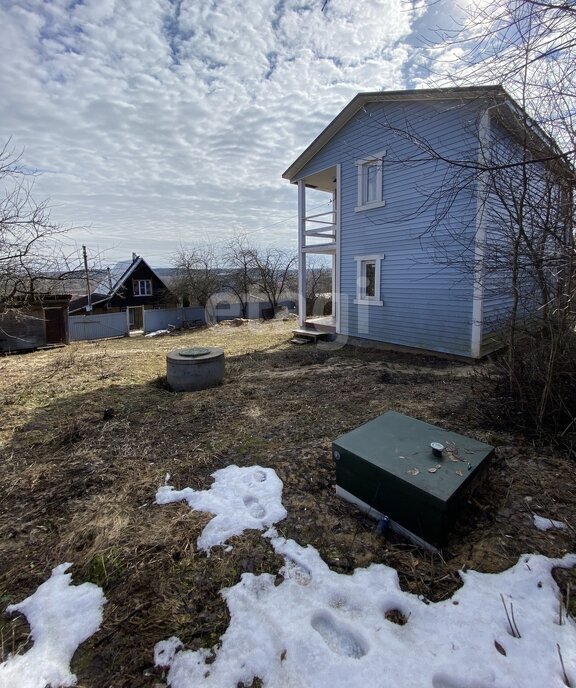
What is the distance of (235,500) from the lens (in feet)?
8.64

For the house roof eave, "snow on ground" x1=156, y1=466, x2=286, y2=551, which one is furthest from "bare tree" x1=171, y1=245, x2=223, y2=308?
"snow on ground" x1=156, y1=466, x2=286, y2=551

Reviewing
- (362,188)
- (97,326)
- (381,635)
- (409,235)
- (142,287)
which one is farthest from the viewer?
(142,287)

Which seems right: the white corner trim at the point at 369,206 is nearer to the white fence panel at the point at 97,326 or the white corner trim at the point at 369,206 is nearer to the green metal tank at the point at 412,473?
the green metal tank at the point at 412,473

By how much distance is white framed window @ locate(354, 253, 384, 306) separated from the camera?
9183mm

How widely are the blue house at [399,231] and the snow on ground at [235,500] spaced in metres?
5.32

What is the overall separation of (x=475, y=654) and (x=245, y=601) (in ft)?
3.49

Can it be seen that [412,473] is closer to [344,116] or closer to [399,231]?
[399,231]

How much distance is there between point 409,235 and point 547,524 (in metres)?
7.45

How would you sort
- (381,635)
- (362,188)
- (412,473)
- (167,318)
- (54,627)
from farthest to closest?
(167,318) → (362,188) → (412,473) → (54,627) → (381,635)

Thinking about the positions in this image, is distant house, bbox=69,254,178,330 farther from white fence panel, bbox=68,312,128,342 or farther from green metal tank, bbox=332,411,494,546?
green metal tank, bbox=332,411,494,546

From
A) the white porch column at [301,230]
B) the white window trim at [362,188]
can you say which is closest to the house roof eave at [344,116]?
the white porch column at [301,230]

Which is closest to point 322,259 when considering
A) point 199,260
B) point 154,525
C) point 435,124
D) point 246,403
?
point 199,260

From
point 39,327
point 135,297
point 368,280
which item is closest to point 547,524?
point 368,280

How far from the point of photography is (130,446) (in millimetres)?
3719
